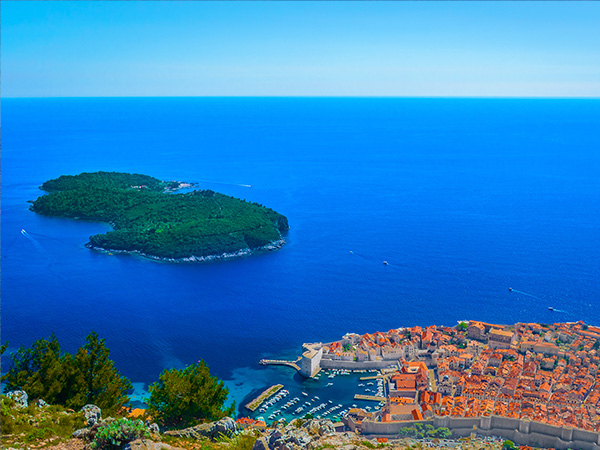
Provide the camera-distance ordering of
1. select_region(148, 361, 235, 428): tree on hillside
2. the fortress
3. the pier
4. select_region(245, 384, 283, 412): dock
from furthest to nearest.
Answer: the pier < select_region(245, 384, 283, 412): dock < the fortress < select_region(148, 361, 235, 428): tree on hillside

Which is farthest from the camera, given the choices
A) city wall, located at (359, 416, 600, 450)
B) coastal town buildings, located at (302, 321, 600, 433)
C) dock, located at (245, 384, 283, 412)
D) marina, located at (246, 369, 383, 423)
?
dock, located at (245, 384, 283, 412)

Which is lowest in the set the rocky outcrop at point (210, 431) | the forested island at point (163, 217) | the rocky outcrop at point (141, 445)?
the forested island at point (163, 217)

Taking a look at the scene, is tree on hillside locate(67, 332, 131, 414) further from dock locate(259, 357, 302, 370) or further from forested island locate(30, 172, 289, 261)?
forested island locate(30, 172, 289, 261)

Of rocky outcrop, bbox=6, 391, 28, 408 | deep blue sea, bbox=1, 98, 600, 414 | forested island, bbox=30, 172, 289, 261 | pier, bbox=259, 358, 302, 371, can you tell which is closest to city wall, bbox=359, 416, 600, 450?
deep blue sea, bbox=1, 98, 600, 414

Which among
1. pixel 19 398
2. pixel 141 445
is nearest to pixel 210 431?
pixel 141 445

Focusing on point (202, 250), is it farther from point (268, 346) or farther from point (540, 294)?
point (540, 294)

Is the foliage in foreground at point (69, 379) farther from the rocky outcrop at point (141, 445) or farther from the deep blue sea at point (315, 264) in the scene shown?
the deep blue sea at point (315, 264)

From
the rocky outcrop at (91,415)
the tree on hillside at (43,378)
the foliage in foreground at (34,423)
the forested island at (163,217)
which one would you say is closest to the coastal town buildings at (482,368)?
the tree on hillside at (43,378)
